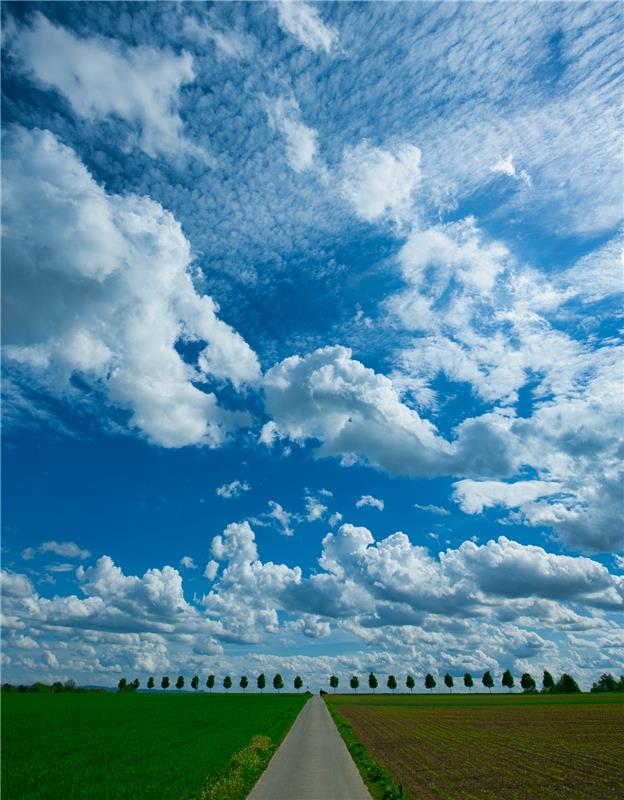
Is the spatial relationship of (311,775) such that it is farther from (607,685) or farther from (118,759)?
(607,685)

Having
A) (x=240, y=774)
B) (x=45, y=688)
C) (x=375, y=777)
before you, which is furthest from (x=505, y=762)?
(x=45, y=688)

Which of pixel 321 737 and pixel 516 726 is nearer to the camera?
pixel 321 737

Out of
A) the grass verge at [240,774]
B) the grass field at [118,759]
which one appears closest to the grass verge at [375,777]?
the grass verge at [240,774]

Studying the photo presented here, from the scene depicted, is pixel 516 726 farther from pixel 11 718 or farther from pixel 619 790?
pixel 11 718

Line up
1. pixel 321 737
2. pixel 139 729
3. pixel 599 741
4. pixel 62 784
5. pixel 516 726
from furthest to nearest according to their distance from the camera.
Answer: pixel 516 726 < pixel 139 729 < pixel 321 737 < pixel 599 741 < pixel 62 784

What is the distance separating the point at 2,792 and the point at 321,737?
2790 centimetres

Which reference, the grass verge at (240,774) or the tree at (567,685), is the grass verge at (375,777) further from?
the tree at (567,685)

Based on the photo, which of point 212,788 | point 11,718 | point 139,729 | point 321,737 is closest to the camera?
point 212,788

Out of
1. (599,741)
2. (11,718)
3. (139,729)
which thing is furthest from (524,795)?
(11,718)

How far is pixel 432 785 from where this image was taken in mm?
23000

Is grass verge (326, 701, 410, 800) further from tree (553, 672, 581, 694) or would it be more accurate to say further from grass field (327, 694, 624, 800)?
tree (553, 672, 581, 694)

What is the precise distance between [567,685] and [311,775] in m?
203

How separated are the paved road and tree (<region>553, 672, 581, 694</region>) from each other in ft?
611

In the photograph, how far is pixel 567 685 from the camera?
188 m
